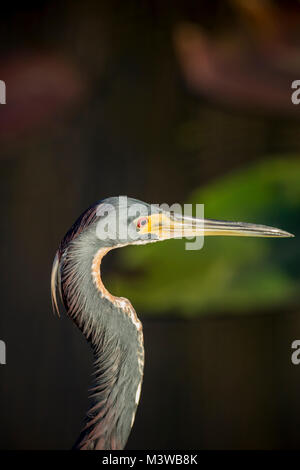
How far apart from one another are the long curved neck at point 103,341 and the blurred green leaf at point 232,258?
36cm

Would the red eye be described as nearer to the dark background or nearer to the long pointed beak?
the long pointed beak

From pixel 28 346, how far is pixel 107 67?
0.81 m

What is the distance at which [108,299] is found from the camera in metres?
0.81

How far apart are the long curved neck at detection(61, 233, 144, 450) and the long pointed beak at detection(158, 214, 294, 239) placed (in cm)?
12

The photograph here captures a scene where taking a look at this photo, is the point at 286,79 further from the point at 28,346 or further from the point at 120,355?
the point at 28,346

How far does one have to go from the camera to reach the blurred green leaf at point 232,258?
3.78 ft

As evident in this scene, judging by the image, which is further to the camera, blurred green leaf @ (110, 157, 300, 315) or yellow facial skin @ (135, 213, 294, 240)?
blurred green leaf @ (110, 157, 300, 315)

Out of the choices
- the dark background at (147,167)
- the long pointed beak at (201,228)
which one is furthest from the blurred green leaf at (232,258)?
the long pointed beak at (201,228)

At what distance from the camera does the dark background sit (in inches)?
51.2

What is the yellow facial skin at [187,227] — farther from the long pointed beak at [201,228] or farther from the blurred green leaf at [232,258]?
the blurred green leaf at [232,258]

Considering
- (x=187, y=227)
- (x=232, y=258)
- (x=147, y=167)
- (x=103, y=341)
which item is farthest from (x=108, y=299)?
(x=147, y=167)

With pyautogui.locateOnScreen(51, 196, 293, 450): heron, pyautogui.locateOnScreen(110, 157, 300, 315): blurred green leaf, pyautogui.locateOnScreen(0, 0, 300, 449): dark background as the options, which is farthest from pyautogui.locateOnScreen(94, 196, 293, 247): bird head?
pyautogui.locateOnScreen(0, 0, 300, 449): dark background

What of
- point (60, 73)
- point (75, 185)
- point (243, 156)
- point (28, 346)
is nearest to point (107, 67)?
point (60, 73)
